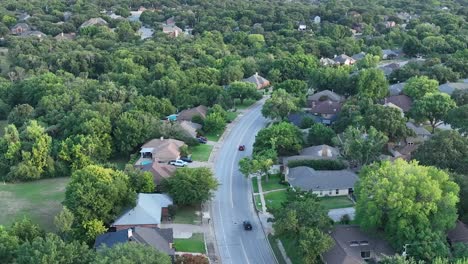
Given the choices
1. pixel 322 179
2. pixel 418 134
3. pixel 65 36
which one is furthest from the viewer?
pixel 65 36

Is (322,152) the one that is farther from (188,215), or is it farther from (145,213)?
(145,213)

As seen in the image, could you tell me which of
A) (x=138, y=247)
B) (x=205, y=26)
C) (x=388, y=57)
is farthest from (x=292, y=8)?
(x=138, y=247)

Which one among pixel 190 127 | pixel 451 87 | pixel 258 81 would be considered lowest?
pixel 258 81

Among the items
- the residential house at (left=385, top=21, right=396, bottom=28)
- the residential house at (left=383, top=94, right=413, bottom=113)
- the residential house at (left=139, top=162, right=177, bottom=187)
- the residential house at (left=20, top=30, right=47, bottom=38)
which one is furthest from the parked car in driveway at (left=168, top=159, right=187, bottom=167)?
the residential house at (left=385, top=21, right=396, bottom=28)

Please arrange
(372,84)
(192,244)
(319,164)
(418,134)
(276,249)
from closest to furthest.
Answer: (276,249)
(192,244)
(319,164)
(418,134)
(372,84)

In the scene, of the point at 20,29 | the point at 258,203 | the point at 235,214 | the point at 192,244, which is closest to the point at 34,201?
the point at 192,244

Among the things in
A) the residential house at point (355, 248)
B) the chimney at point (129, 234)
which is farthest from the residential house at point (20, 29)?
the residential house at point (355, 248)

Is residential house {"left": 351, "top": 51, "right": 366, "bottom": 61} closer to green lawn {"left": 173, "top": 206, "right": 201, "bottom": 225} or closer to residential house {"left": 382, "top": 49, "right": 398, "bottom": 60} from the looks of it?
residential house {"left": 382, "top": 49, "right": 398, "bottom": 60}
